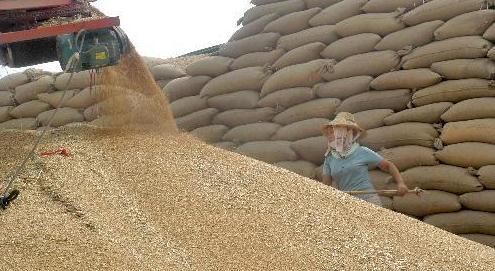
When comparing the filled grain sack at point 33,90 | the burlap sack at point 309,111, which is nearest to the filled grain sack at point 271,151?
the burlap sack at point 309,111

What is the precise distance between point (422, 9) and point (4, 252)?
338 centimetres

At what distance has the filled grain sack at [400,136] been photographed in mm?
4246

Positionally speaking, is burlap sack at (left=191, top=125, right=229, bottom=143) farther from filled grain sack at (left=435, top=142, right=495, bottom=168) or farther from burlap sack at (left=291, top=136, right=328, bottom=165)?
filled grain sack at (left=435, top=142, right=495, bottom=168)

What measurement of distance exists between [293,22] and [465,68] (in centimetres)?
154

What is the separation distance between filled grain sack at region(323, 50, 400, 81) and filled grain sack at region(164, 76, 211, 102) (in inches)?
43.4

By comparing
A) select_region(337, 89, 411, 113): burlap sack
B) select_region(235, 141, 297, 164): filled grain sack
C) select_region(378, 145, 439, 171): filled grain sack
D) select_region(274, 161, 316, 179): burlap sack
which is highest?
select_region(337, 89, 411, 113): burlap sack

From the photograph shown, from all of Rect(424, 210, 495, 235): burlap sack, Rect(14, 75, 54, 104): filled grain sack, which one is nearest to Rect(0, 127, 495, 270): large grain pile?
Rect(424, 210, 495, 235): burlap sack

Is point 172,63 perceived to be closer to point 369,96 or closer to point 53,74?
point 53,74

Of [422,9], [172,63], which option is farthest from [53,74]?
[422,9]

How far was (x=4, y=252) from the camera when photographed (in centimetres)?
216

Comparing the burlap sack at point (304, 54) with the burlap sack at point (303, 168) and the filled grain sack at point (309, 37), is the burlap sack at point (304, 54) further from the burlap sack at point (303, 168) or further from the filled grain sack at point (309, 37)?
the burlap sack at point (303, 168)

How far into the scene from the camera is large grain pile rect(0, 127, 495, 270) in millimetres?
2264

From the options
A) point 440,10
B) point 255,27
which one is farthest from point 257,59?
point 440,10

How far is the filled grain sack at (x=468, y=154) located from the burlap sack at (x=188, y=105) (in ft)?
6.55
